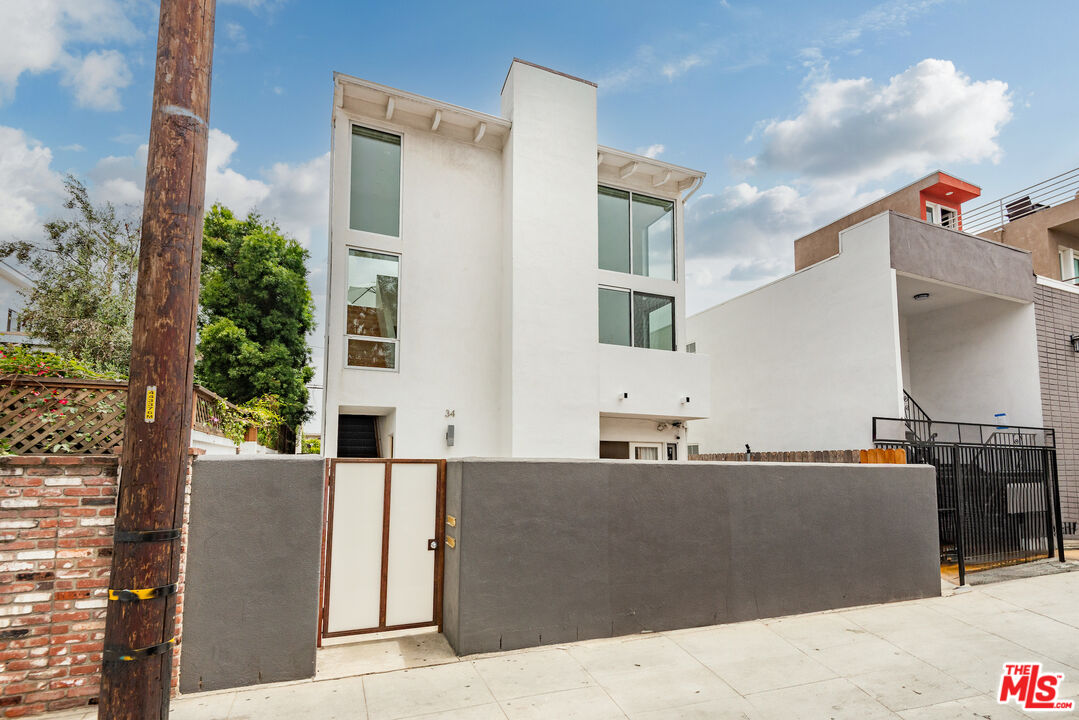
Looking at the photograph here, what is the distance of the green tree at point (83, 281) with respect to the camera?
1733 centimetres

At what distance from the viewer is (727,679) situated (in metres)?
5.04

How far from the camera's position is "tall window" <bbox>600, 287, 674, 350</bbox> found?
40.5 feet

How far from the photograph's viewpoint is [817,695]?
478cm

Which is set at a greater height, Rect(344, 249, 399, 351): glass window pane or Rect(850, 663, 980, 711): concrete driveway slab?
Rect(344, 249, 399, 351): glass window pane

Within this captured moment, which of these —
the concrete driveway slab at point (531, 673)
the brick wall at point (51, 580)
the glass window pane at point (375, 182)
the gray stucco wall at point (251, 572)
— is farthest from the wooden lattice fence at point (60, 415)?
the glass window pane at point (375, 182)

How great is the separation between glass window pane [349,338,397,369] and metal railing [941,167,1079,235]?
1592 centimetres

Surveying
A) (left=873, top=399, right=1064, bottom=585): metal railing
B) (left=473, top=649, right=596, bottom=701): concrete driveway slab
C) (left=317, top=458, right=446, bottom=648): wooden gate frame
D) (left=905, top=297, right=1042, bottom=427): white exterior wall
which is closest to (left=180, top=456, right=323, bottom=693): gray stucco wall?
(left=317, top=458, right=446, bottom=648): wooden gate frame

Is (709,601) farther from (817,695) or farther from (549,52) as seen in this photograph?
(549,52)

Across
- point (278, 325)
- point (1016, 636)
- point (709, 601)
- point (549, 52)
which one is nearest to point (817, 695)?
point (709, 601)

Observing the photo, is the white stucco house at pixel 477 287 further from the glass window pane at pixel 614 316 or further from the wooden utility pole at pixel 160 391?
the wooden utility pole at pixel 160 391

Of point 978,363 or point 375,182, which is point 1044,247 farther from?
point 375,182

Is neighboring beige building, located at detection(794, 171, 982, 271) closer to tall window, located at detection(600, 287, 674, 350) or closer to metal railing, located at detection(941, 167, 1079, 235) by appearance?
metal railing, located at detection(941, 167, 1079, 235)

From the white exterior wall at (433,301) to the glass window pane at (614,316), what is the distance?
2.43m

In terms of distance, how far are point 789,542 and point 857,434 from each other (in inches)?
252
